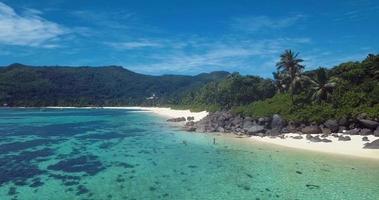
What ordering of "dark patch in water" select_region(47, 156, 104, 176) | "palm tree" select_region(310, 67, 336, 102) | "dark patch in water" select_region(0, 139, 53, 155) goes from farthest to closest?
"palm tree" select_region(310, 67, 336, 102)
"dark patch in water" select_region(0, 139, 53, 155)
"dark patch in water" select_region(47, 156, 104, 176)

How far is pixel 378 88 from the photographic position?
54.6m

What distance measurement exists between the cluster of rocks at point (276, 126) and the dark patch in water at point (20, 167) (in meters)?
28.9

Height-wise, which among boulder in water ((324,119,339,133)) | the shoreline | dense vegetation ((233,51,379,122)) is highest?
dense vegetation ((233,51,379,122))

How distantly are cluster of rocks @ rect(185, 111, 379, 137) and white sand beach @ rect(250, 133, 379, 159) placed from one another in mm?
2165

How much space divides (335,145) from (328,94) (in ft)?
58.9

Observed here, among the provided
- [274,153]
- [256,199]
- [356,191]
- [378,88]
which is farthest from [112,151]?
[378,88]

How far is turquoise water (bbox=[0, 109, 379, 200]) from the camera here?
25359mm

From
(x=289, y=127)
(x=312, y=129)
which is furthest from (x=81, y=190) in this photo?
(x=289, y=127)

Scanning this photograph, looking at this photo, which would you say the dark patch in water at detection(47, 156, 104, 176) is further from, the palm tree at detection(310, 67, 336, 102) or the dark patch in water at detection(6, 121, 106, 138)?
the palm tree at detection(310, 67, 336, 102)

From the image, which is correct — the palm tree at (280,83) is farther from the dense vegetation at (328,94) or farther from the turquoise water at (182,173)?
the turquoise water at (182,173)

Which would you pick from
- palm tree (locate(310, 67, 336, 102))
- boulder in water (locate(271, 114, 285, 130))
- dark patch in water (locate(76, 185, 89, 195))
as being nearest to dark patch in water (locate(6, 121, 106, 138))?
boulder in water (locate(271, 114, 285, 130))

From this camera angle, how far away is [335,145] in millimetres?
42656

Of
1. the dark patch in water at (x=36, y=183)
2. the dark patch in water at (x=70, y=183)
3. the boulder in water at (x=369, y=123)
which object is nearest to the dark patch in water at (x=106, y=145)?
the dark patch in water at (x=36, y=183)

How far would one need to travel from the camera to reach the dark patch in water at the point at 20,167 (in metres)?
29.9
